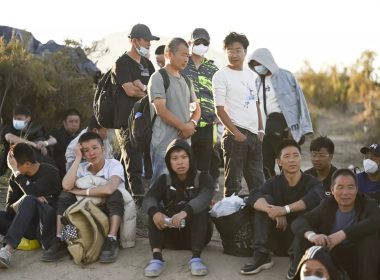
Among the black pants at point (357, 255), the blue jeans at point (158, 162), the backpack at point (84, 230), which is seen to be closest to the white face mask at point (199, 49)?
the blue jeans at point (158, 162)

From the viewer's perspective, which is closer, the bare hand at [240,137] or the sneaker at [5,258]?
the sneaker at [5,258]

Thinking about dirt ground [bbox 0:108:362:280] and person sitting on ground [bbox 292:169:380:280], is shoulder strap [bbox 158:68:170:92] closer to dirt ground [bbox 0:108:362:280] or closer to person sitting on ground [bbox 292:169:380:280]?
dirt ground [bbox 0:108:362:280]

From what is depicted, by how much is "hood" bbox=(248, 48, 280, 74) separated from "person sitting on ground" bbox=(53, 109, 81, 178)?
85.6 inches

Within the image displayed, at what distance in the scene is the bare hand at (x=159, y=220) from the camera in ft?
17.9

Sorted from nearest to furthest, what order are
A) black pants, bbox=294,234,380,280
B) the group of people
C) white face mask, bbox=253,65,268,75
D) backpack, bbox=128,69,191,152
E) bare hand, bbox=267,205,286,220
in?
black pants, bbox=294,234,380,280, the group of people, bare hand, bbox=267,205,286,220, backpack, bbox=128,69,191,152, white face mask, bbox=253,65,268,75

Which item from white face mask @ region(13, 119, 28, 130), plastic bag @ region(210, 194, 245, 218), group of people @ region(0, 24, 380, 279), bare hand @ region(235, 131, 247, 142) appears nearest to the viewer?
group of people @ region(0, 24, 380, 279)

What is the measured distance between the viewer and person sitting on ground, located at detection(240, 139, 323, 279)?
5320mm

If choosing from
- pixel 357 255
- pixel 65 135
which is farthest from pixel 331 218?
pixel 65 135

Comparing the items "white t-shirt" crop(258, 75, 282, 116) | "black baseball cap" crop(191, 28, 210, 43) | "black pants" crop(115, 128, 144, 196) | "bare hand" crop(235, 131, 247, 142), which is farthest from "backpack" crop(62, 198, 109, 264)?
"black baseball cap" crop(191, 28, 210, 43)

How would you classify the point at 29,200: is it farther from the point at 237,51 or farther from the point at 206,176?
A: the point at 237,51

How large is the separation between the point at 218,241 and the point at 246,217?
74cm

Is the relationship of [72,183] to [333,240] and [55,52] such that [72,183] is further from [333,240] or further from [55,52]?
[55,52]

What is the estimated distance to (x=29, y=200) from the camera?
19.4 ft

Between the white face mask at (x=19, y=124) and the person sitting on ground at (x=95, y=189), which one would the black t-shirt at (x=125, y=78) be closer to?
the person sitting on ground at (x=95, y=189)
